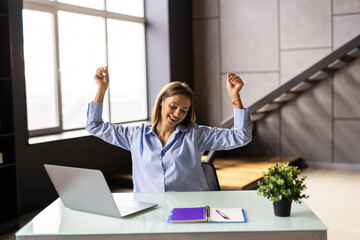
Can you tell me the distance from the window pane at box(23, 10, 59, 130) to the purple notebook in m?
3.55

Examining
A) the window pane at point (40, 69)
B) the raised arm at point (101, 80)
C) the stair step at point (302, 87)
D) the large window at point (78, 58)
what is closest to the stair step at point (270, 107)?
the stair step at point (302, 87)

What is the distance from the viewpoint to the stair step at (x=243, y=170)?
5547mm

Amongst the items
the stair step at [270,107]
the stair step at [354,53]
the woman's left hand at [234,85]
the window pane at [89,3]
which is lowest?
the stair step at [270,107]

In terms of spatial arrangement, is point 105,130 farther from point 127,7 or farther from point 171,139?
point 127,7

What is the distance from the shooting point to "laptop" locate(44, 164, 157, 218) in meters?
2.01

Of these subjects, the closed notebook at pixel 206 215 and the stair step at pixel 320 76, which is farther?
the stair step at pixel 320 76

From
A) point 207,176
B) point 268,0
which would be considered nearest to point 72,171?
point 207,176

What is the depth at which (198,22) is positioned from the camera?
7.68 m

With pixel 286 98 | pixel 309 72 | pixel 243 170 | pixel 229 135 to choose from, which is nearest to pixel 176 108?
pixel 229 135

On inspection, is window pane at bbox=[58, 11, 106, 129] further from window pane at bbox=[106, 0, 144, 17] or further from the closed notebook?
the closed notebook

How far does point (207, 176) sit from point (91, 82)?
3719 millimetres

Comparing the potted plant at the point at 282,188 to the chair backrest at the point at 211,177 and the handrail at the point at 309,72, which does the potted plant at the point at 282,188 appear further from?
the handrail at the point at 309,72

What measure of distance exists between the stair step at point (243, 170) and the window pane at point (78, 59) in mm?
1965

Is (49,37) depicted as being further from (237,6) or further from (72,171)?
(72,171)
